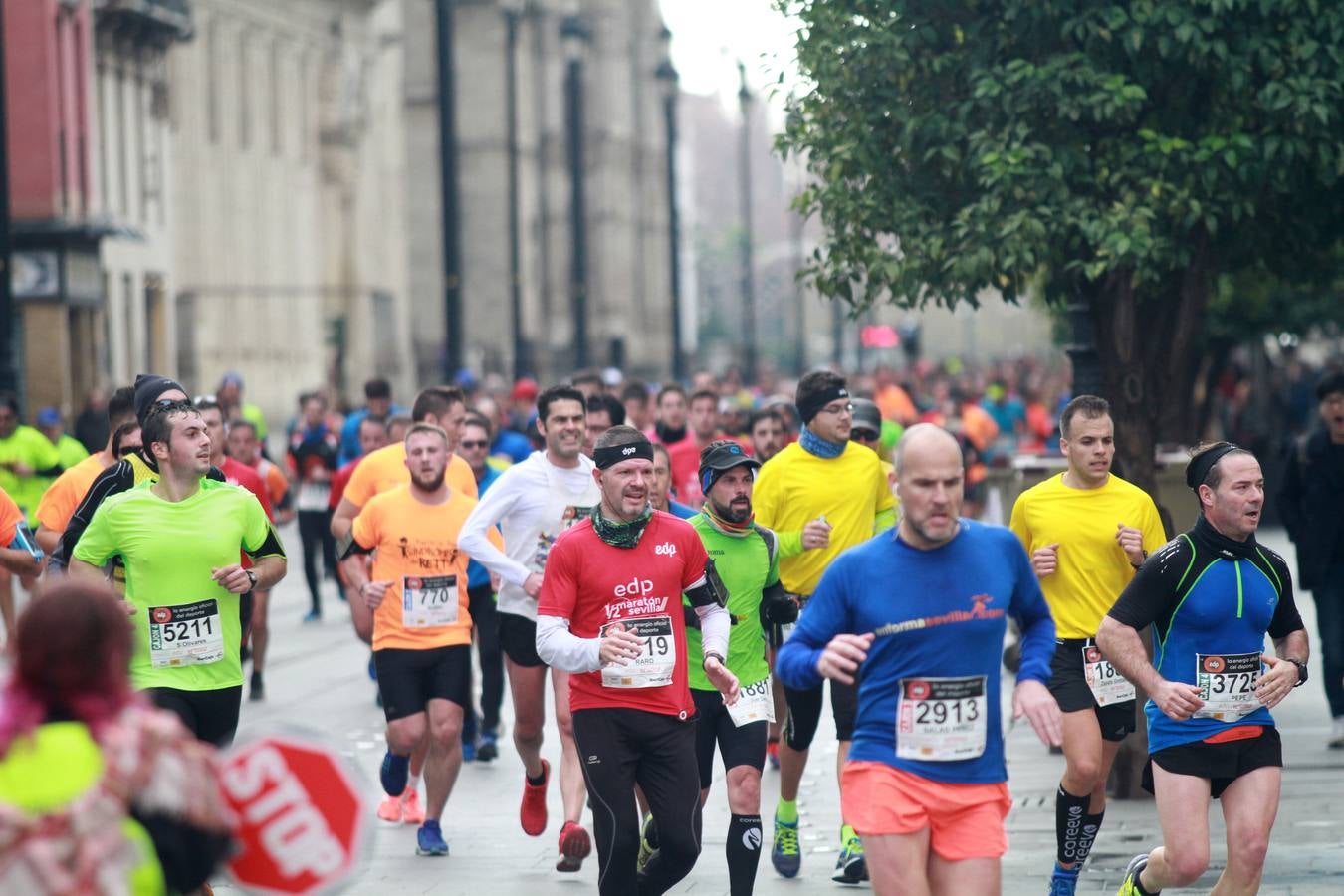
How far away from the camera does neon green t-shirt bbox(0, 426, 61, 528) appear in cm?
1596

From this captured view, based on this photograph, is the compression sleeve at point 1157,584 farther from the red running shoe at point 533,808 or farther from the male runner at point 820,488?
the red running shoe at point 533,808

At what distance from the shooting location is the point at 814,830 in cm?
1007

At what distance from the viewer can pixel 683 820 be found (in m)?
7.29

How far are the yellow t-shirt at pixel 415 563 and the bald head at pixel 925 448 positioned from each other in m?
4.05

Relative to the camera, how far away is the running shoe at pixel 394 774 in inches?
393

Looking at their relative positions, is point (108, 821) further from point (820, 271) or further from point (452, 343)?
point (452, 343)

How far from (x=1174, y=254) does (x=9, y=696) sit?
7795 mm

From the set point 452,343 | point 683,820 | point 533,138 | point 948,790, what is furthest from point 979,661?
point 533,138

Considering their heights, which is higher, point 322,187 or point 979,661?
point 322,187

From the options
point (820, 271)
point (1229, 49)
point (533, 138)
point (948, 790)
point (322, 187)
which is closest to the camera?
point (948, 790)

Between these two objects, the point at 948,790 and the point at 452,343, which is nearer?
the point at 948,790

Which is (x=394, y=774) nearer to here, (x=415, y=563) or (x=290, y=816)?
(x=415, y=563)

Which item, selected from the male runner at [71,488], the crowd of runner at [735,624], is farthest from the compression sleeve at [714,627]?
the male runner at [71,488]

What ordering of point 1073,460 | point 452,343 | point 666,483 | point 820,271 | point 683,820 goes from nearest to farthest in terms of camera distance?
point 683,820, point 1073,460, point 666,483, point 820,271, point 452,343
